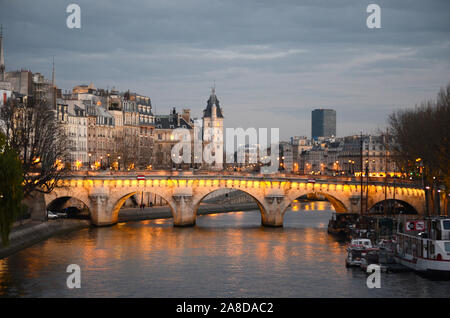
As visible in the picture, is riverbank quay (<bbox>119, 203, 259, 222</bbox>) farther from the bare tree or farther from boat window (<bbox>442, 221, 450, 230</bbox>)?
boat window (<bbox>442, 221, 450, 230</bbox>)

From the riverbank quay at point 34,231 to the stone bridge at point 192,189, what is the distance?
335 centimetres

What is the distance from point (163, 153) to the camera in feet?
596

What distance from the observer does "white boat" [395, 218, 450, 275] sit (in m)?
58.5

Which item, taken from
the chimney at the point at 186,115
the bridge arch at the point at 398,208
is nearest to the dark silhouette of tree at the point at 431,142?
the bridge arch at the point at 398,208

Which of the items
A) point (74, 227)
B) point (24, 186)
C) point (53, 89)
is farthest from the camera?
point (53, 89)

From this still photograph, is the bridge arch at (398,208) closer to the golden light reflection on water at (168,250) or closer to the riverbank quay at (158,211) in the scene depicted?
the golden light reflection on water at (168,250)

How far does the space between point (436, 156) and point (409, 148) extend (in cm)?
1079

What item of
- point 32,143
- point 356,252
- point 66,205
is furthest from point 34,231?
point 356,252

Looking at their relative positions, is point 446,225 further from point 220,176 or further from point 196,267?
point 220,176

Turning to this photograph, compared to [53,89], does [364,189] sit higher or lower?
lower
